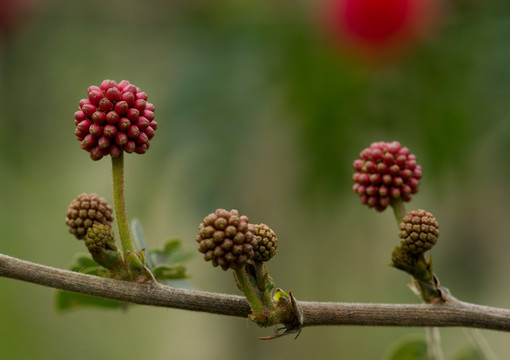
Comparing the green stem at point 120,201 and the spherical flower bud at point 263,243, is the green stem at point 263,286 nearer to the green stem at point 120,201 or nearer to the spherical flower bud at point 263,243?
the spherical flower bud at point 263,243

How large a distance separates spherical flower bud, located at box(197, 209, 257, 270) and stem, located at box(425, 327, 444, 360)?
0.90 meters

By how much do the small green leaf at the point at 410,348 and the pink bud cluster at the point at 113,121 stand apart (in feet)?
4.21

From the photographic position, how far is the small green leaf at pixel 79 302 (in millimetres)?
1924

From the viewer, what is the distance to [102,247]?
165cm

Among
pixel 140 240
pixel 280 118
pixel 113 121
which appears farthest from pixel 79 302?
pixel 280 118

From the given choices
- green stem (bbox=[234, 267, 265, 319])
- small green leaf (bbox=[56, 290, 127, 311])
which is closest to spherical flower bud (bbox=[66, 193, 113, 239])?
small green leaf (bbox=[56, 290, 127, 311])

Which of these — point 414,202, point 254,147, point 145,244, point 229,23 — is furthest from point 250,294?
point 414,202

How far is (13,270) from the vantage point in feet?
4.94

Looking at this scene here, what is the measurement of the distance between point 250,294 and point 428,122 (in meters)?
2.96

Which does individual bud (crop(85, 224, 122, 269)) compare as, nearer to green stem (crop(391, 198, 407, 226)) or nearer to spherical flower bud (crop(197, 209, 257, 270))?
spherical flower bud (crop(197, 209, 257, 270))

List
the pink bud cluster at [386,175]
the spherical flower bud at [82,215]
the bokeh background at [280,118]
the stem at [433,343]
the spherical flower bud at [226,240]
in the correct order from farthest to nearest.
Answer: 1. the bokeh background at [280,118]
2. the stem at [433,343]
3. the pink bud cluster at [386,175]
4. the spherical flower bud at [82,215]
5. the spherical flower bud at [226,240]

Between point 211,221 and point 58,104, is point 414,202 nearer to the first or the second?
point 58,104

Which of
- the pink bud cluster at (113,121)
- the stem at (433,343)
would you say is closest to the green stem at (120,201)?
the pink bud cluster at (113,121)

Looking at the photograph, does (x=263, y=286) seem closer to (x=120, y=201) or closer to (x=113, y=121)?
(x=120, y=201)
